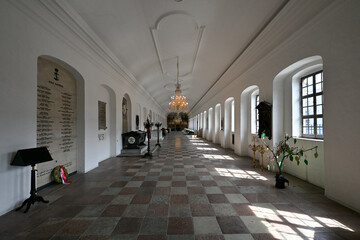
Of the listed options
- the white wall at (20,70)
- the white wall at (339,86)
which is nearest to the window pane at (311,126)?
the white wall at (339,86)

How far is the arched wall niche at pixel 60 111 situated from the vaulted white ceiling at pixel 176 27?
161cm

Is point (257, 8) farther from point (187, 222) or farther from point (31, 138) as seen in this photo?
point (31, 138)

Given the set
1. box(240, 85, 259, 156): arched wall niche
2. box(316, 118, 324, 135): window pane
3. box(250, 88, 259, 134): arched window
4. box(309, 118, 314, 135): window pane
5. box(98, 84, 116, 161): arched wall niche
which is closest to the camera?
box(316, 118, 324, 135): window pane

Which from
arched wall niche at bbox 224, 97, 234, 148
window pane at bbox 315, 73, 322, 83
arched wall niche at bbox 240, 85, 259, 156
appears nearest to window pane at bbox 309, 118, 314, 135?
window pane at bbox 315, 73, 322, 83

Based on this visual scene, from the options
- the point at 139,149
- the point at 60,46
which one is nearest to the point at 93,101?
the point at 60,46

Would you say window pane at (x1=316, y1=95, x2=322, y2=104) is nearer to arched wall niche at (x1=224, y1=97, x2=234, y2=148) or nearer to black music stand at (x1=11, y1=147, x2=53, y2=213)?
arched wall niche at (x1=224, y1=97, x2=234, y2=148)

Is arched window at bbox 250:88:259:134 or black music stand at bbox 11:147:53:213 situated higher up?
arched window at bbox 250:88:259:134

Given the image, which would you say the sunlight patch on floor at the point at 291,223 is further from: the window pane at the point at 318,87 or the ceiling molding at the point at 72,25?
the ceiling molding at the point at 72,25

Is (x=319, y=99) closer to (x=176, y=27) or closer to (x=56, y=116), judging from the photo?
(x=176, y=27)

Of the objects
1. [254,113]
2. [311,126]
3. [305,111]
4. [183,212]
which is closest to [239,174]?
[311,126]

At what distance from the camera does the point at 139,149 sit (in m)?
8.36

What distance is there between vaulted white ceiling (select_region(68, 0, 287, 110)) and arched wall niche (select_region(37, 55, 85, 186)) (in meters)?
1.61

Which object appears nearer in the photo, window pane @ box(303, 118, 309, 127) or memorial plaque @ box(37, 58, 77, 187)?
memorial plaque @ box(37, 58, 77, 187)

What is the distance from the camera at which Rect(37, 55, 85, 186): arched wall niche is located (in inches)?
156
